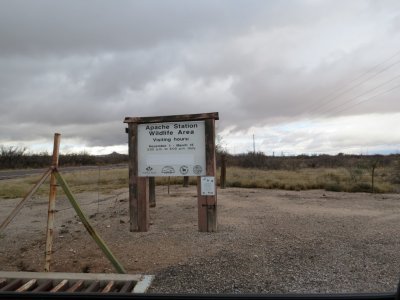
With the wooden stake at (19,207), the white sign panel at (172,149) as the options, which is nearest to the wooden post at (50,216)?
the wooden stake at (19,207)

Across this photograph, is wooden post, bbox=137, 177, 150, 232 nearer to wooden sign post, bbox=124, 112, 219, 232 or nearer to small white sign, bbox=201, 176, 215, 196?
wooden sign post, bbox=124, 112, 219, 232

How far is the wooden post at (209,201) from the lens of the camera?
24.7 feet

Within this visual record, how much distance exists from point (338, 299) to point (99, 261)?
4824 mm

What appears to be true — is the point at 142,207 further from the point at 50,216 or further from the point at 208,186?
the point at 50,216

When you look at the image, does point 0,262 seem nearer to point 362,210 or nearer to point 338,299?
point 338,299

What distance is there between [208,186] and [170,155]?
0.95m

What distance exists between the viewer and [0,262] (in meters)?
5.95

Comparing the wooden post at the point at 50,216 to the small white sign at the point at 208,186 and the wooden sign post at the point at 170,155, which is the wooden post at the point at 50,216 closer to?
the wooden sign post at the point at 170,155

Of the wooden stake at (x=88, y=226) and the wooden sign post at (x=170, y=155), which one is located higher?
the wooden sign post at (x=170, y=155)

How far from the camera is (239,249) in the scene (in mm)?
6270

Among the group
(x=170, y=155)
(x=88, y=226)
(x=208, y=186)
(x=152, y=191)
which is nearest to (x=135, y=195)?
(x=170, y=155)

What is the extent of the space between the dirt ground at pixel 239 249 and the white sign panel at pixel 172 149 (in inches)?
45.6

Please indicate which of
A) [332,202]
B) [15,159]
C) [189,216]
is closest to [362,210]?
[332,202]

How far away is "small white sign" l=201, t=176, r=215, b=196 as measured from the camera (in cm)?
757
